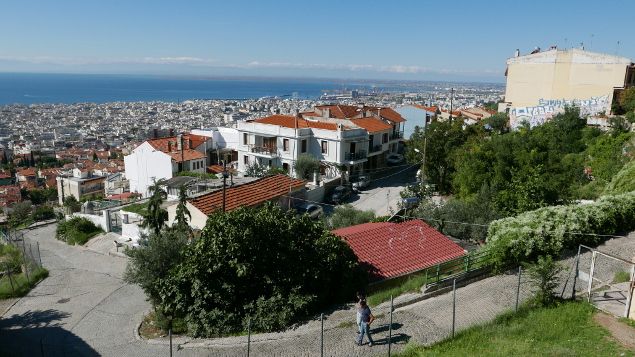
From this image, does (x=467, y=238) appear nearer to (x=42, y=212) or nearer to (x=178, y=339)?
(x=178, y=339)

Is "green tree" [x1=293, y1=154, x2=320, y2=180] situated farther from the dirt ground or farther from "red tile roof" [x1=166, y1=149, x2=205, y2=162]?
the dirt ground

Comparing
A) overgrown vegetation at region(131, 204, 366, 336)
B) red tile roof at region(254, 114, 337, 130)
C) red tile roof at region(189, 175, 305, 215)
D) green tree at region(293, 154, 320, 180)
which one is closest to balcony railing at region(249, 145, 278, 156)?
red tile roof at region(254, 114, 337, 130)

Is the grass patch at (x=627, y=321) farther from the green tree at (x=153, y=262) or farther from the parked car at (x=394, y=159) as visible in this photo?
the parked car at (x=394, y=159)

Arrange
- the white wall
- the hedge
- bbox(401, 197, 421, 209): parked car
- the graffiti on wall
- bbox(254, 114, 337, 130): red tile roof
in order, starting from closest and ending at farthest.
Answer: the hedge < bbox(401, 197, 421, 209): parked car < the white wall < bbox(254, 114, 337, 130): red tile roof < the graffiti on wall

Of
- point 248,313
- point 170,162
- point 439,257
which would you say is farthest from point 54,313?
point 170,162

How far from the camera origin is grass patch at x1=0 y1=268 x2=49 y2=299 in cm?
2019

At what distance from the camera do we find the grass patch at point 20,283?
20.2 meters

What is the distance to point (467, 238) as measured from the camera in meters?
21.6

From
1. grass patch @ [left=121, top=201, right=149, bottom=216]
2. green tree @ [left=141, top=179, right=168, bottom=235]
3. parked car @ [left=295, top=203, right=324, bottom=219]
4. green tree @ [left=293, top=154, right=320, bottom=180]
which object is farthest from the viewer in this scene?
green tree @ [left=293, top=154, right=320, bottom=180]

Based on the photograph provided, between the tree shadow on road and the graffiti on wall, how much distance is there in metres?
44.1

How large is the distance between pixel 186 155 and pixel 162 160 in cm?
236

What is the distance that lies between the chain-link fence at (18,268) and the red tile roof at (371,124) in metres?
30.1

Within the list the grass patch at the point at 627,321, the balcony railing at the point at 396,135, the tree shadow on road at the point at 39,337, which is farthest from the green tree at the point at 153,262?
the balcony railing at the point at 396,135

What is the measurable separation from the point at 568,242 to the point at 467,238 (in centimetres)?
620
